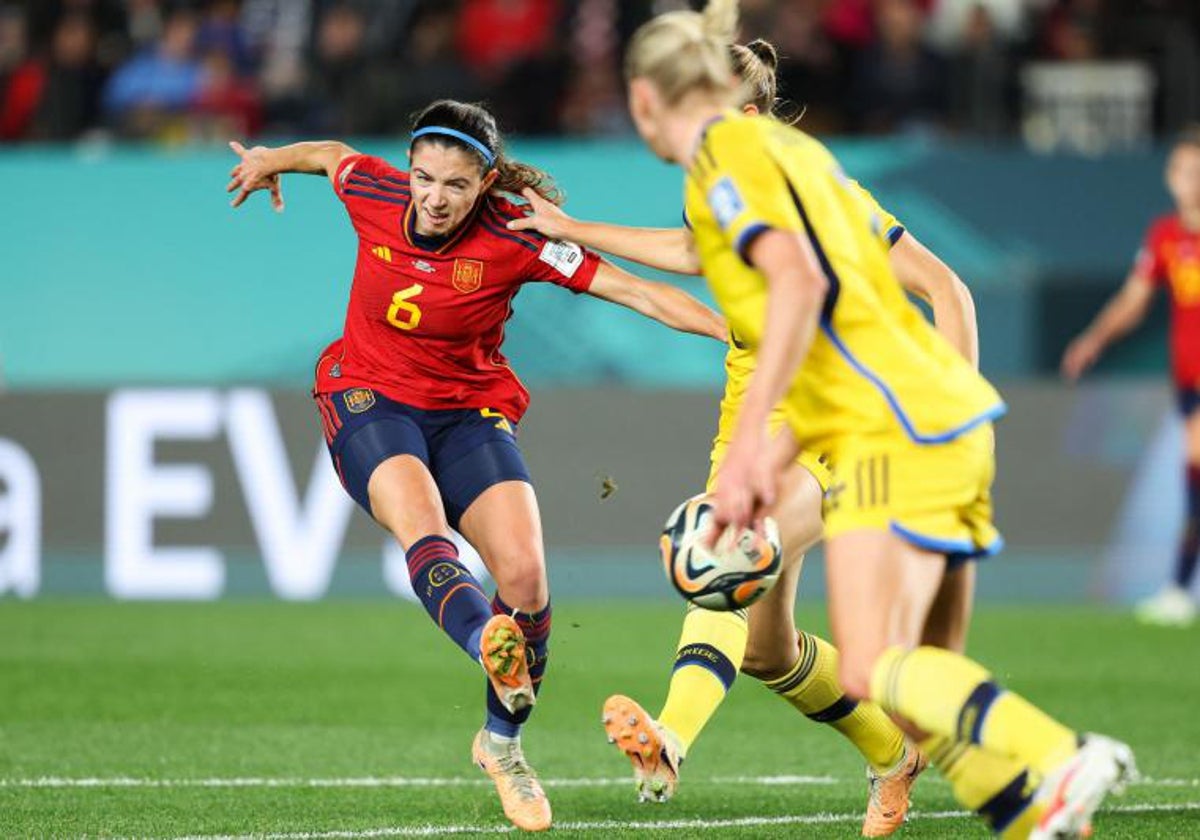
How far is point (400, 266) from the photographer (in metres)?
6.79

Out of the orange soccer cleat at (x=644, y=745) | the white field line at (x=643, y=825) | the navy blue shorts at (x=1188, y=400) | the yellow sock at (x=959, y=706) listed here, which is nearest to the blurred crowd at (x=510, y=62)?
the navy blue shorts at (x=1188, y=400)

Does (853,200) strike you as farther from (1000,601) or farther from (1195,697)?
(1000,601)

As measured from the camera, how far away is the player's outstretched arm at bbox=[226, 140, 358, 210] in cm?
696

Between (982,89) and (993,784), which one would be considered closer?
(993,784)

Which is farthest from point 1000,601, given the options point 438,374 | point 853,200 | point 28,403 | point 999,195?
point 853,200

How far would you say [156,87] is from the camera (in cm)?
1538

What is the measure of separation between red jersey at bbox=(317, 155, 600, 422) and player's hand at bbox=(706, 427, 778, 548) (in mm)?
2047

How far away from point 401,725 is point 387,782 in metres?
1.55

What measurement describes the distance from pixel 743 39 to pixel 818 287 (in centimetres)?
1022

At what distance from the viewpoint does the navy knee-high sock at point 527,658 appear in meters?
6.52

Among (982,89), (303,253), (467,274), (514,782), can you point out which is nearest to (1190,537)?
(982,89)

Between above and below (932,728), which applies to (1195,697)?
below

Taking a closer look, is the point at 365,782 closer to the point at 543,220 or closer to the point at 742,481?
the point at 543,220

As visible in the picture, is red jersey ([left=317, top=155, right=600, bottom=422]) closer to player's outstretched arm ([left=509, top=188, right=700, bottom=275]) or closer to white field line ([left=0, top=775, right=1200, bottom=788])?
player's outstretched arm ([left=509, top=188, right=700, bottom=275])
